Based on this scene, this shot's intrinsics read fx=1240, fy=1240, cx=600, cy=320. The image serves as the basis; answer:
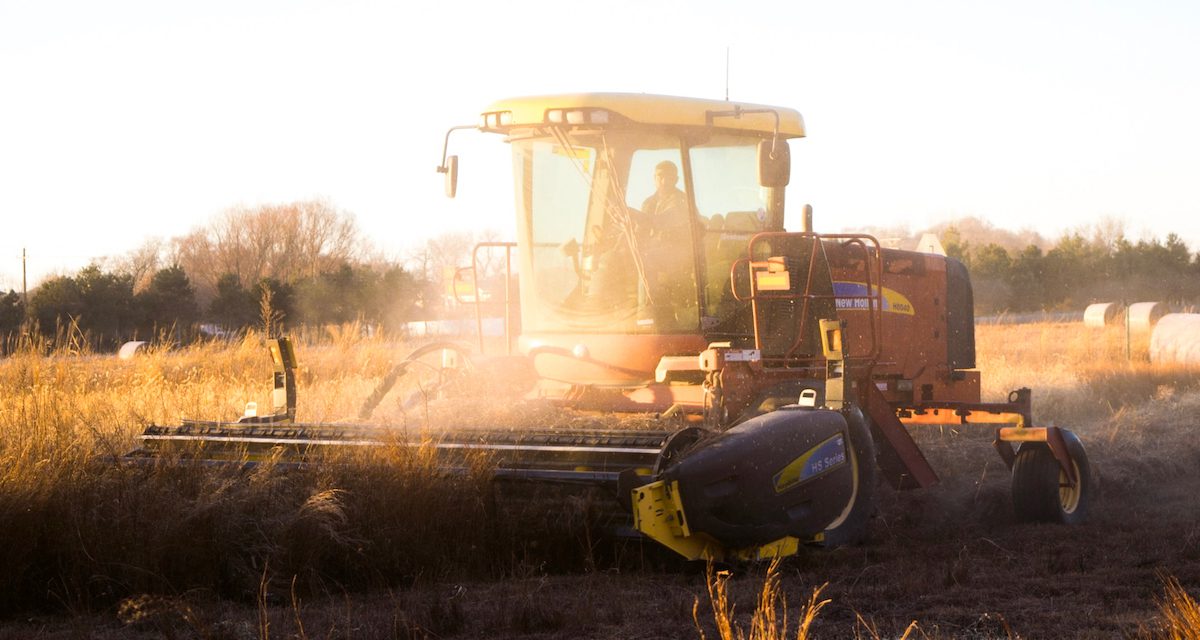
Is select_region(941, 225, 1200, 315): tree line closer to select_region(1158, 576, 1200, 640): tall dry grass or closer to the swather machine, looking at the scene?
the swather machine

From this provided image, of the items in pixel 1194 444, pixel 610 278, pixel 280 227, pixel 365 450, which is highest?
pixel 280 227


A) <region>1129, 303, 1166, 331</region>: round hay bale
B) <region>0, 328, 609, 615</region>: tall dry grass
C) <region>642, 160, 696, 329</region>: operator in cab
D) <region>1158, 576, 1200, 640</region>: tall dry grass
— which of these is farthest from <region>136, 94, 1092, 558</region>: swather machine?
<region>1129, 303, 1166, 331</region>: round hay bale

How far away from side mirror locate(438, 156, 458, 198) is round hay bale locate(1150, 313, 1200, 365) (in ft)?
53.6

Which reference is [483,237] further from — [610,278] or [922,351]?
[922,351]

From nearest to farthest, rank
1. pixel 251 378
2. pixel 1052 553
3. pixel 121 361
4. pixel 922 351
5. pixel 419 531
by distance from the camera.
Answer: pixel 419 531 → pixel 1052 553 → pixel 922 351 → pixel 251 378 → pixel 121 361

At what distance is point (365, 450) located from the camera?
7.17m

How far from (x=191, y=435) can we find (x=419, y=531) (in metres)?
2.07

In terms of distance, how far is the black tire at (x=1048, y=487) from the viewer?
29.3 ft

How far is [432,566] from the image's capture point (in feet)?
22.2

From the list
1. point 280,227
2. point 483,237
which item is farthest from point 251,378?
point 280,227

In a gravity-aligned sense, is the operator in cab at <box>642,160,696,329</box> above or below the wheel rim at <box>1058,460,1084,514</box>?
above

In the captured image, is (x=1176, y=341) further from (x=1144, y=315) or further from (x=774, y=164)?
(x=774, y=164)

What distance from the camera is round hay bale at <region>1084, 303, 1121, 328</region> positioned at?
109 ft

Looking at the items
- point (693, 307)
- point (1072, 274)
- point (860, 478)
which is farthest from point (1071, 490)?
point (1072, 274)
